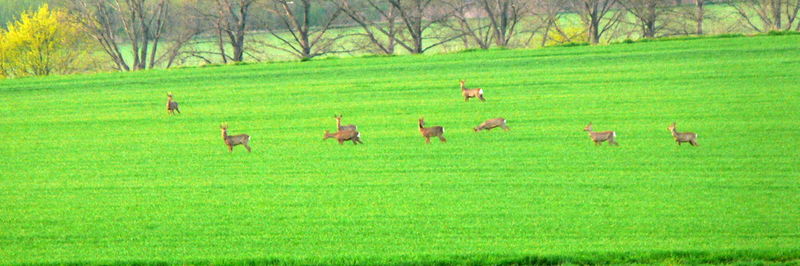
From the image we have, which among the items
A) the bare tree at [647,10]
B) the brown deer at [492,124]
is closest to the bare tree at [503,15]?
the bare tree at [647,10]

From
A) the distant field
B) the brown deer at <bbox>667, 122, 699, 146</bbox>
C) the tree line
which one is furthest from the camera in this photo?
the distant field

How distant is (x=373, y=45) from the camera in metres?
54.5

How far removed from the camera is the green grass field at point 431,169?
12.1m

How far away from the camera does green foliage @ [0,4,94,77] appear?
50375 millimetres

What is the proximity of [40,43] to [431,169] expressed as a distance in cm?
3999

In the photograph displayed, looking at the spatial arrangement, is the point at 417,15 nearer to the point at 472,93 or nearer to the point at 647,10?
the point at 647,10

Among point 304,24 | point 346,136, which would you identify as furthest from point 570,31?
point 346,136

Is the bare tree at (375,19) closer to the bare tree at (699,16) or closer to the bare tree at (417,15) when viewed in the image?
the bare tree at (417,15)

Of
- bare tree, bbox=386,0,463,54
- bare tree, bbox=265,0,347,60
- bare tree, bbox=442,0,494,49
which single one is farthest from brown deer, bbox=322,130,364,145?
bare tree, bbox=442,0,494,49

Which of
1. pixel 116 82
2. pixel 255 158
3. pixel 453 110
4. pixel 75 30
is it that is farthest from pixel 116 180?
pixel 75 30

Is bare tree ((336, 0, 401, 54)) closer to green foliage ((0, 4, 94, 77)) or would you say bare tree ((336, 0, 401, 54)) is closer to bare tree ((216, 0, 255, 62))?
bare tree ((216, 0, 255, 62))

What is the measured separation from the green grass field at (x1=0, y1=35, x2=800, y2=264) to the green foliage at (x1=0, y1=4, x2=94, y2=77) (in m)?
22.4

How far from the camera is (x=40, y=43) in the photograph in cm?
5066

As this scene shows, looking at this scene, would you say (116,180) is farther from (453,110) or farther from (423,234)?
(453,110)
